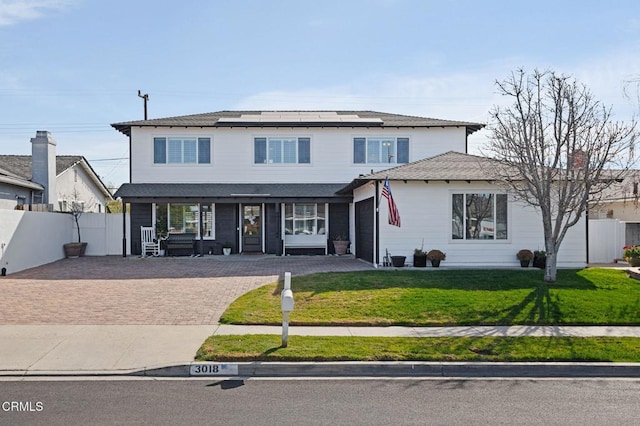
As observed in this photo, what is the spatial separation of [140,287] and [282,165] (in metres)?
11.6

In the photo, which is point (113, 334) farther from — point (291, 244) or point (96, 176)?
point (96, 176)

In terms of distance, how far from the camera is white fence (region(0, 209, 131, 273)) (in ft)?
60.1

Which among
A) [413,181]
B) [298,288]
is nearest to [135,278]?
[298,288]

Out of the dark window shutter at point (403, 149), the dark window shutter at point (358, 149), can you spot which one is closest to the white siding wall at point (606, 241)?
the dark window shutter at point (403, 149)

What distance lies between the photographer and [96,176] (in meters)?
35.8

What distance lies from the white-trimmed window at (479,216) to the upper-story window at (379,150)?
277 inches

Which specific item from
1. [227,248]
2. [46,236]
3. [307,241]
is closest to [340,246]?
[307,241]

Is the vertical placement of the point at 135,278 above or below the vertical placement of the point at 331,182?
below

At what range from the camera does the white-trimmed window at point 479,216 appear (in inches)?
731

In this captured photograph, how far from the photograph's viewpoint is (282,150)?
83.1 feet

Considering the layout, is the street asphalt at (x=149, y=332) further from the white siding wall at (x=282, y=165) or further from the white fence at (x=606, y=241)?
the white fence at (x=606, y=241)

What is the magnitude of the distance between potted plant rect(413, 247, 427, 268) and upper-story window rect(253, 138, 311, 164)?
28.7 ft

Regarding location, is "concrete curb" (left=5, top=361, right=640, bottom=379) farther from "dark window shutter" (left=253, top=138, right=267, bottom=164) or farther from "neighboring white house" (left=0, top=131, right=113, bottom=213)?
"dark window shutter" (left=253, top=138, right=267, bottom=164)

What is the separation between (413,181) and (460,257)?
2.93m
